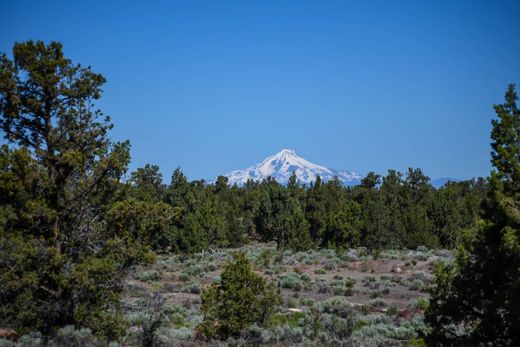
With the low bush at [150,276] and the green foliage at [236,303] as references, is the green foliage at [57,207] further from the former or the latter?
the low bush at [150,276]

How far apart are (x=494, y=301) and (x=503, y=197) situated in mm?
1670

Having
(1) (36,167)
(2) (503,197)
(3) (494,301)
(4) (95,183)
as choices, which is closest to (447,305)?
(3) (494,301)

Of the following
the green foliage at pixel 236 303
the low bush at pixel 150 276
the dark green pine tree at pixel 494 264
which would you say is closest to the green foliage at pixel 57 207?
the green foliage at pixel 236 303

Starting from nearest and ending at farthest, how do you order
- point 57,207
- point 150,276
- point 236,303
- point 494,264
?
point 494,264 < point 57,207 < point 236,303 < point 150,276

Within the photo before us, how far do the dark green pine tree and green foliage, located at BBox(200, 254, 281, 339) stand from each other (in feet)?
20.0

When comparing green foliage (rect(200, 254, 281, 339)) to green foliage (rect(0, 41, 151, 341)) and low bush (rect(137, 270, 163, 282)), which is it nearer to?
green foliage (rect(0, 41, 151, 341))

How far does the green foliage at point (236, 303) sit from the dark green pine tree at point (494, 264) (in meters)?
6.09

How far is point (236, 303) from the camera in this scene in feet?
43.0

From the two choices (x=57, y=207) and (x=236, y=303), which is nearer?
(x=57, y=207)

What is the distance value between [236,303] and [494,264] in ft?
24.3

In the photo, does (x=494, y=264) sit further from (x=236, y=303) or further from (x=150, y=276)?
(x=150, y=276)

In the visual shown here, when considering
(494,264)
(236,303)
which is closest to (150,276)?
→ (236,303)

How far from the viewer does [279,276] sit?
30.4 m

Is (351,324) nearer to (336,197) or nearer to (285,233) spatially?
(285,233)
